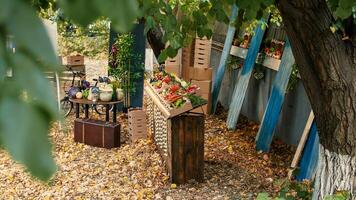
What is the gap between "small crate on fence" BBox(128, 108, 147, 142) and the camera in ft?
18.8

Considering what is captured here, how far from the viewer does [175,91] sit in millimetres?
4445

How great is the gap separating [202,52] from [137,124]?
4.42 ft

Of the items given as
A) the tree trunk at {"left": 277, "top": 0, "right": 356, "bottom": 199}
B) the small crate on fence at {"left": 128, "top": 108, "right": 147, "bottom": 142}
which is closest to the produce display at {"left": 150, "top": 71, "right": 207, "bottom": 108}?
the small crate on fence at {"left": 128, "top": 108, "right": 147, "bottom": 142}

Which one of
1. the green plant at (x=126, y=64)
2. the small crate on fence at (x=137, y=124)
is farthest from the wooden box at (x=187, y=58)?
the small crate on fence at (x=137, y=124)

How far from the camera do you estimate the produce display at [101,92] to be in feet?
19.2

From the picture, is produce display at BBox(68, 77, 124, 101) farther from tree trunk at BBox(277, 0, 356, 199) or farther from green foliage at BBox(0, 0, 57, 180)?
green foliage at BBox(0, 0, 57, 180)

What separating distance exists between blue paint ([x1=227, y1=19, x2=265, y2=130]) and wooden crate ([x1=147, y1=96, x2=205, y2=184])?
1.78 m

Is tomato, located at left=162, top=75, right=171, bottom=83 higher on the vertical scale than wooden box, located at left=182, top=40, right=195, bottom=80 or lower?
lower

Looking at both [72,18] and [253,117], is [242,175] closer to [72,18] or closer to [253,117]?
[253,117]

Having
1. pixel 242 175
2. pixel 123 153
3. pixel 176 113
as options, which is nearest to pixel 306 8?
pixel 176 113

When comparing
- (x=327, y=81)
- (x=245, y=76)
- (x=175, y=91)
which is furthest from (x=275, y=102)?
(x=327, y=81)

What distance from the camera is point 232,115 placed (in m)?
6.16

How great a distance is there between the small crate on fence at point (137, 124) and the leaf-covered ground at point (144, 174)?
4.6 inches

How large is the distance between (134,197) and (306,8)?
2.73 m
